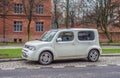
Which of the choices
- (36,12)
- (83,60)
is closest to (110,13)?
(36,12)

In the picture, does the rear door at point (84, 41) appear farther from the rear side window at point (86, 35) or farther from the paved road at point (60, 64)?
the paved road at point (60, 64)

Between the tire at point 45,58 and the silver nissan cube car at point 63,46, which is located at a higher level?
the silver nissan cube car at point 63,46

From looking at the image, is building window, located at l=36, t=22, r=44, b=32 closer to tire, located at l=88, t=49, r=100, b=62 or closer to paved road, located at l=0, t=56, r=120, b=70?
paved road, located at l=0, t=56, r=120, b=70

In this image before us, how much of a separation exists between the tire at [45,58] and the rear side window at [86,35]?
2.19m

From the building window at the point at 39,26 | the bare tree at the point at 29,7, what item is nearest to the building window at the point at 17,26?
the building window at the point at 39,26

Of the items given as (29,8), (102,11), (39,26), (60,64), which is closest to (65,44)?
(60,64)

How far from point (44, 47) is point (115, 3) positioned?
89.9ft

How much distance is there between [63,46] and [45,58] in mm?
1251

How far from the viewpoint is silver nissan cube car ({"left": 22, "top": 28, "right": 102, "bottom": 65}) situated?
14.9 metres

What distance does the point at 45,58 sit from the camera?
14938 mm

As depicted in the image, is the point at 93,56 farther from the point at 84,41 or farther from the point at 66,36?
the point at 66,36

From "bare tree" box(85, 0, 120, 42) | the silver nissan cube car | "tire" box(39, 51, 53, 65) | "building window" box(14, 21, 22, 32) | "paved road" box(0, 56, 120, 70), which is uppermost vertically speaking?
"bare tree" box(85, 0, 120, 42)

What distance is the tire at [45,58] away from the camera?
1486 cm

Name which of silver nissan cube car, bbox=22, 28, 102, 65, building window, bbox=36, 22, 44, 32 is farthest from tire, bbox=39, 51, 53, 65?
building window, bbox=36, 22, 44, 32
